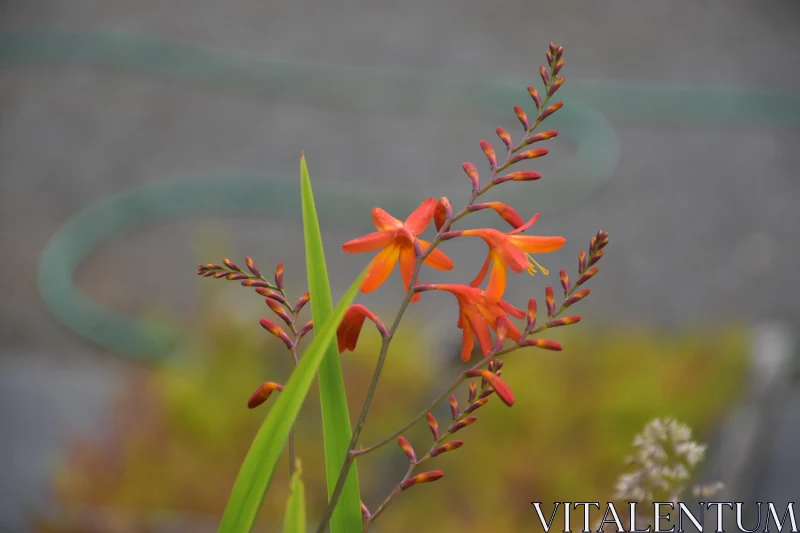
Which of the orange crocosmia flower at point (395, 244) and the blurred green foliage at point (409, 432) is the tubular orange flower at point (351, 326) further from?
the blurred green foliage at point (409, 432)

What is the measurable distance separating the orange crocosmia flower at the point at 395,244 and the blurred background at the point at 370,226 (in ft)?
3.44

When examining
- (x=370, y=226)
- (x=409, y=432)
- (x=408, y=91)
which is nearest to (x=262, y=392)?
(x=409, y=432)

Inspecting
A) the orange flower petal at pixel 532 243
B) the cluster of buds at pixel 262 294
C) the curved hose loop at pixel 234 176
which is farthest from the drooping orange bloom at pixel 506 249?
the curved hose loop at pixel 234 176

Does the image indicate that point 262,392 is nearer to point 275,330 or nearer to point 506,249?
point 275,330

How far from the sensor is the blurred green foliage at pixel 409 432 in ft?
5.20

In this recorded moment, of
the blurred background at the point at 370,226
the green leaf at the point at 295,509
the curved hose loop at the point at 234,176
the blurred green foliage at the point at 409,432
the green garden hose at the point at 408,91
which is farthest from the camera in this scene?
the green garden hose at the point at 408,91

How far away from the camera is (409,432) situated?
5.72ft

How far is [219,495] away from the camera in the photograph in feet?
5.54

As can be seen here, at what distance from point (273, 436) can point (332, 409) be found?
5 centimetres

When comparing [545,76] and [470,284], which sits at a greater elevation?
[545,76]

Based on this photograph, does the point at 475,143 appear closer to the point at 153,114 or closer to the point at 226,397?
the point at 153,114

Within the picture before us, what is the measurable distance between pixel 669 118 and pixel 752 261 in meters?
0.88

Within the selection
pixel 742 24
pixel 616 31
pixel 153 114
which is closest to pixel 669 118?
pixel 616 31

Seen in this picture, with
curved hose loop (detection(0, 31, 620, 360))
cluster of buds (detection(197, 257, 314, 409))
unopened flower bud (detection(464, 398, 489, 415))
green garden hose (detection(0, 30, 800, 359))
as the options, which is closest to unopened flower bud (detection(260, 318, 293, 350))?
cluster of buds (detection(197, 257, 314, 409))
